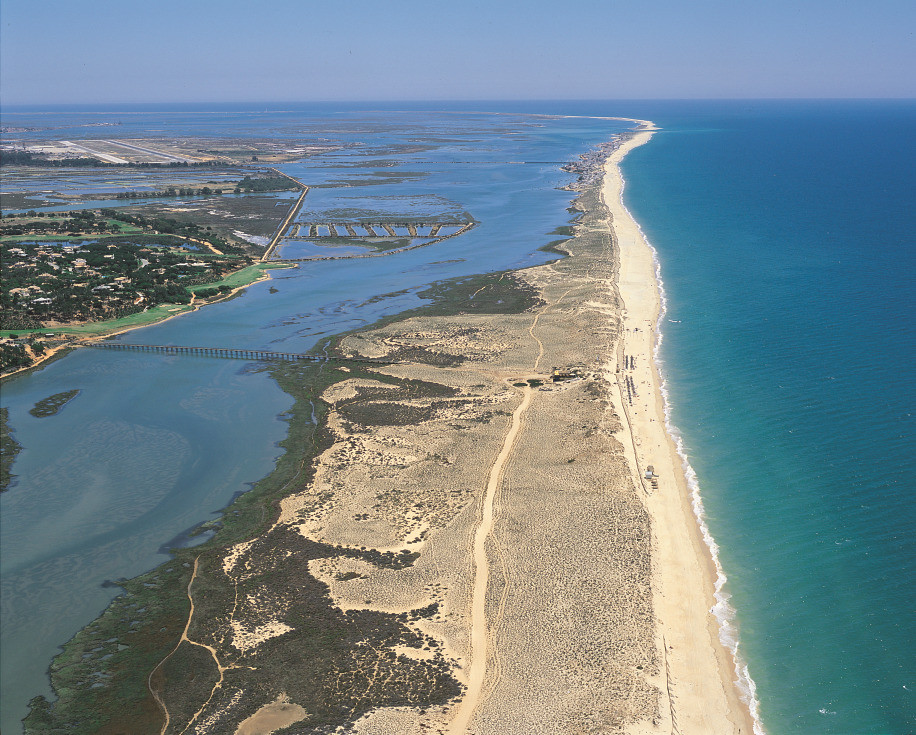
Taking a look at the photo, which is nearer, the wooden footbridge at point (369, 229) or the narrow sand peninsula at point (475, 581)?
the narrow sand peninsula at point (475, 581)

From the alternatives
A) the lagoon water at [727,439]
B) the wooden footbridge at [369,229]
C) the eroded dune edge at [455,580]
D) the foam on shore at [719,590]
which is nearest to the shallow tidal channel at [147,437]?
the lagoon water at [727,439]

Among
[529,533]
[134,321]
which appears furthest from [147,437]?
[134,321]

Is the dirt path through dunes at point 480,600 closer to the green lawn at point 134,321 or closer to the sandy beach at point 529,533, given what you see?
the sandy beach at point 529,533

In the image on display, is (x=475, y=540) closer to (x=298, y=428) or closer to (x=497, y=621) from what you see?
(x=497, y=621)

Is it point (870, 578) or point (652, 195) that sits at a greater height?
point (652, 195)

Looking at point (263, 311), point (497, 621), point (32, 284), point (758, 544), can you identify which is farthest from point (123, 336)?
point (758, 544)

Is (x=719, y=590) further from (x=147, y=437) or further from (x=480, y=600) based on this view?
(x=147, y=437)

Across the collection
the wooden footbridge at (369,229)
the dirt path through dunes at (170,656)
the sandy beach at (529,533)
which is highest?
the wooden footbridge at (369,229)
